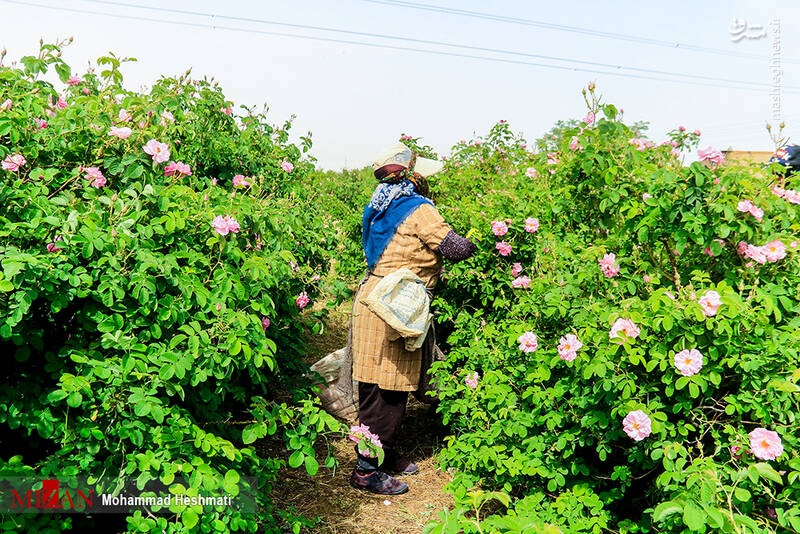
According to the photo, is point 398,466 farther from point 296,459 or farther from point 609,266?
point 609,266

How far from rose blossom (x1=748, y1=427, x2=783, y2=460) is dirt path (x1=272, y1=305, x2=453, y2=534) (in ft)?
4.21

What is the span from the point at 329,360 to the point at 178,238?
2.19 metres

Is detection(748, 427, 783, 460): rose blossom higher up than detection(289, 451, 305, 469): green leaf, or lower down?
higher up

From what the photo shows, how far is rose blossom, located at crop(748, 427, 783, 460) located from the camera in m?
1.67

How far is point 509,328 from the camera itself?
2660 mm

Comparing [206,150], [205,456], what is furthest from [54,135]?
[206,150]

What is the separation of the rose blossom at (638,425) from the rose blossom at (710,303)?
0.36 metres

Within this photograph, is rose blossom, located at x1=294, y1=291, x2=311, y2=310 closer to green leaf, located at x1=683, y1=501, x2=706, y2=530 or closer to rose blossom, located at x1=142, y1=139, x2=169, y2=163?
rose blossom, located at x1=142, y1=139, x2=169, y2=163

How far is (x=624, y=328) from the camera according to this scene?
74.3 inches

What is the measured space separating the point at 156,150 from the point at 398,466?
6.84ft

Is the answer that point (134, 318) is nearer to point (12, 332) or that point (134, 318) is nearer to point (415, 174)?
point (12, 332)

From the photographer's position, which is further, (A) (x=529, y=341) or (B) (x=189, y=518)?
(A) (x=529, y=341)

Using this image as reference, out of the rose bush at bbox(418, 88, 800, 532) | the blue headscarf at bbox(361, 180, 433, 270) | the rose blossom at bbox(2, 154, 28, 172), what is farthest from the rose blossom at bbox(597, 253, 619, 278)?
the rose blossom at bbox(2, 154, 28, 172)

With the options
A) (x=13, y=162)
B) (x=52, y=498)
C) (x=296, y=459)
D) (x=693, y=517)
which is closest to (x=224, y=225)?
(x=13, y=162)
